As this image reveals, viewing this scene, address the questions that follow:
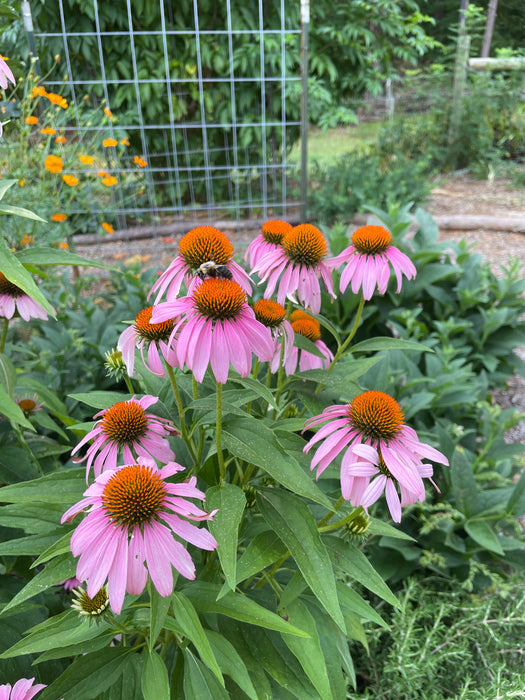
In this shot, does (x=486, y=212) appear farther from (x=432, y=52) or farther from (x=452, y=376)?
(x=432, y=52)

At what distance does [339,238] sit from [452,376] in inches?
27.4

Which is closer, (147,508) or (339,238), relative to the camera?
(147,508)

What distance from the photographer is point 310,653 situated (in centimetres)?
65

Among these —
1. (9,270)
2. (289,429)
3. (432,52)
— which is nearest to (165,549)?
(289,429)

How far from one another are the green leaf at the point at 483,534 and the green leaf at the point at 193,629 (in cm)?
92

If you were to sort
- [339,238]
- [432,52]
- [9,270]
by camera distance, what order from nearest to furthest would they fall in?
[9,270] < [339,238] < [432,52]

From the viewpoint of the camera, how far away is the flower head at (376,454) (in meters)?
0.60

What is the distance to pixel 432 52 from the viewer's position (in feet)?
35.0

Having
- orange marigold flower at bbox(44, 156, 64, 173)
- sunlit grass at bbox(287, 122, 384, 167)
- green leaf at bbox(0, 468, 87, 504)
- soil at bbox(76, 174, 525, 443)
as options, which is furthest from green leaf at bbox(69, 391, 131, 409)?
sunlit grass at bbox(287, 122, 384, 167)

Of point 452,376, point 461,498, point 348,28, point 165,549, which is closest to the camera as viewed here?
point 165,549

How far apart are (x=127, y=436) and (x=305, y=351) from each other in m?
0.36

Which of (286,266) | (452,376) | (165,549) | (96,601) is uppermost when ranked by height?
(286,266)

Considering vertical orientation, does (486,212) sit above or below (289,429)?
below

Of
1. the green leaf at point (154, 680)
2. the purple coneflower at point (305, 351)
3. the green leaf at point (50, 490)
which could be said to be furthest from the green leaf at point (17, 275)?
the green leaf at point (154, 680)
